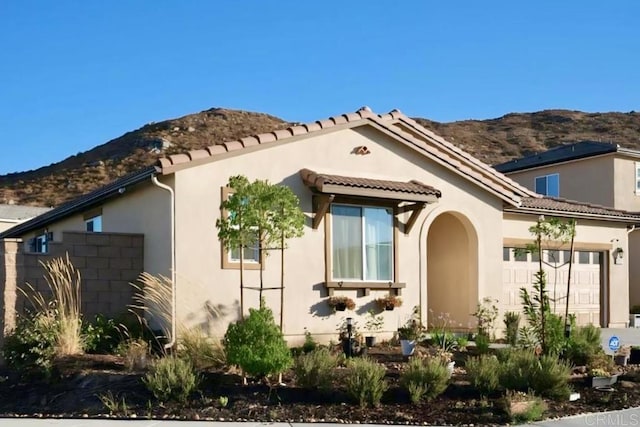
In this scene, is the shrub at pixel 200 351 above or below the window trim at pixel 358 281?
below

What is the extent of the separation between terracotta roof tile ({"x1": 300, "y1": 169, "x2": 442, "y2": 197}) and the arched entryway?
166 centimetres

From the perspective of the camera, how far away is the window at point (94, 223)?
17000 mm

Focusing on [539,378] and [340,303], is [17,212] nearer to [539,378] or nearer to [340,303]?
[340,303]

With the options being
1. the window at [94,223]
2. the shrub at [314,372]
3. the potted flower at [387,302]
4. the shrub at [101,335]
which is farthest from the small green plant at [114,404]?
the window at [94,223]

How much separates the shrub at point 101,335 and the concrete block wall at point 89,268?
0.41 meters

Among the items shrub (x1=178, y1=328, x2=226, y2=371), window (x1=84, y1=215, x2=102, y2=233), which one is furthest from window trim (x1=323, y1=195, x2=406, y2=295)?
window (x1=84, y1=215, x2=102, y2=233)

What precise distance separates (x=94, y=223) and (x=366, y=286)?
6.32m

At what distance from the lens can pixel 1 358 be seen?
13195 millimetres

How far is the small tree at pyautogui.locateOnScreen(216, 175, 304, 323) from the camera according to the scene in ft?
38.5

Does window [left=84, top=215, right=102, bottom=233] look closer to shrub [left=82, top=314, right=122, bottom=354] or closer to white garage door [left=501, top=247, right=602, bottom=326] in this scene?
shrub [left=82, top=314, right=122, bottom=354]

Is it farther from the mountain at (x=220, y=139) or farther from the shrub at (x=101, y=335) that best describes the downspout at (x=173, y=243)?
the mountain at (x=220, y=139)

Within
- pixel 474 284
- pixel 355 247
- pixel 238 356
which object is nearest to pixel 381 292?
pixel 355 247

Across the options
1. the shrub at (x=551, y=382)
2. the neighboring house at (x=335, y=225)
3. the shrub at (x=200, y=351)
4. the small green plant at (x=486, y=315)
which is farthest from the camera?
the small green plant at (x=486, y=315)

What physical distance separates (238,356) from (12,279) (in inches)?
200
